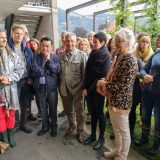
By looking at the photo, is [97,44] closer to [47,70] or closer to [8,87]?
[47,70]

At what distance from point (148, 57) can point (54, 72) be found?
4.99 ft

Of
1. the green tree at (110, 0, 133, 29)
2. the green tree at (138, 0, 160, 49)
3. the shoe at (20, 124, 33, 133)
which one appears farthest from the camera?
the green tree at (110, 0, 133, 29)

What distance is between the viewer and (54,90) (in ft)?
11.7

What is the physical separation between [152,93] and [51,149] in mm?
1773

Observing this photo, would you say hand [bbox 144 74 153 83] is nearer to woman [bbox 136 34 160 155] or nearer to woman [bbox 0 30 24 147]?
woman [bbox 136 34 160 155]

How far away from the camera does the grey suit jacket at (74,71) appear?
3.31 metres

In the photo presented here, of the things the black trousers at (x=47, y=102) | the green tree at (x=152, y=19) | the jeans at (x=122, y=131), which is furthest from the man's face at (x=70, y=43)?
the green tree at (x=152, y=19)

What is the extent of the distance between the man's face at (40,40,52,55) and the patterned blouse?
4.22 ft

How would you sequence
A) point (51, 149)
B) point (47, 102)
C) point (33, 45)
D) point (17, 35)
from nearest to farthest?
point (51, 149) < point (17, 35) < point (47, 102) < point (33, 45)

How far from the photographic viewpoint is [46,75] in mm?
3461

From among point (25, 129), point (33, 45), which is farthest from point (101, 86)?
point (33, 45)

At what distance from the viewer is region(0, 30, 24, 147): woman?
10.3 feet

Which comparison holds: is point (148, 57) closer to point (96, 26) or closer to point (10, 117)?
point (10, 117)

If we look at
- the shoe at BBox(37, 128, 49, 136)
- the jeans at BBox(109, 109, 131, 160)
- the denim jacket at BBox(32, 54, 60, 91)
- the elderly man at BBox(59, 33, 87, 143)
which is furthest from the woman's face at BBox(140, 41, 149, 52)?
the shoe at BBox(37, 128, 49, 136)
